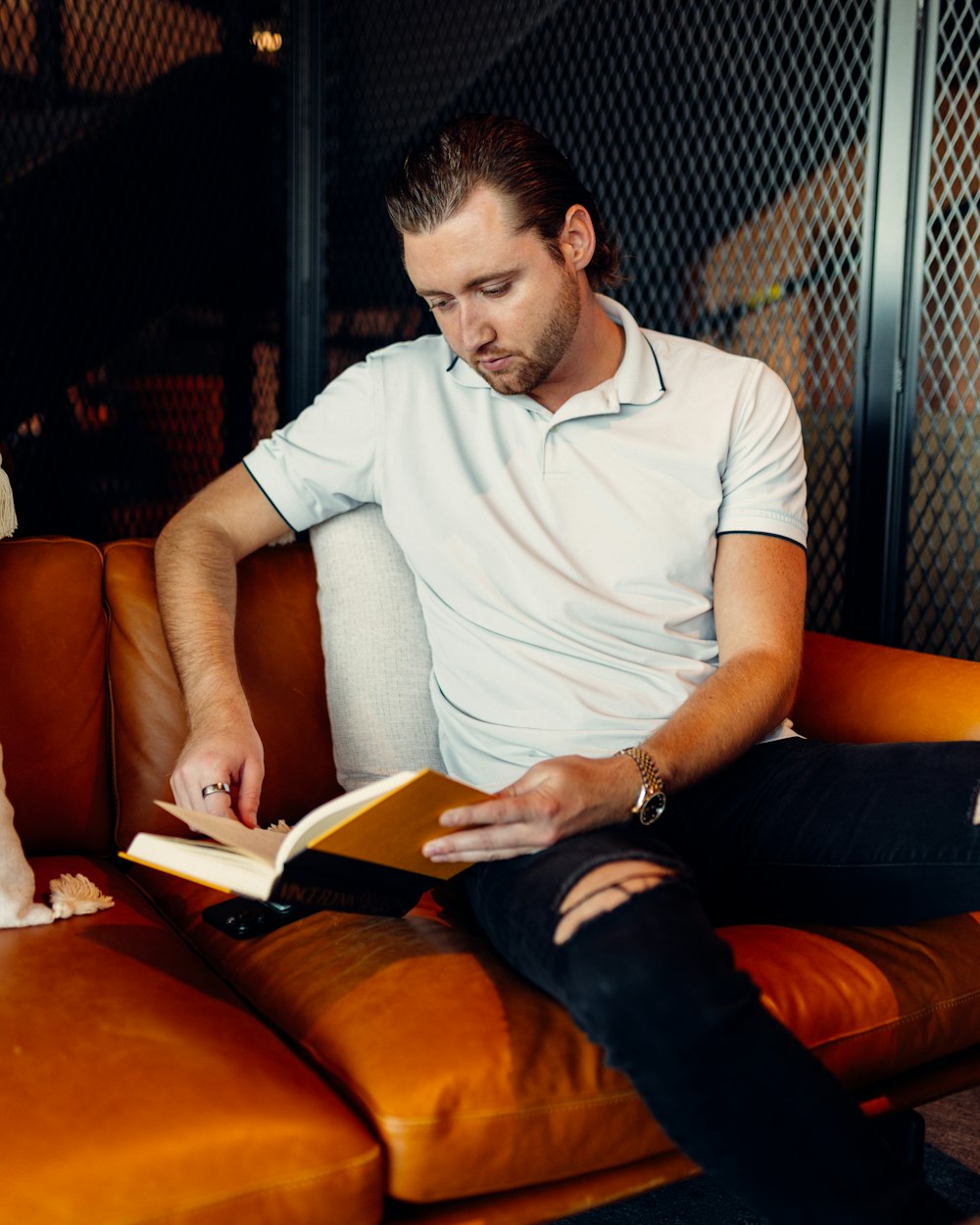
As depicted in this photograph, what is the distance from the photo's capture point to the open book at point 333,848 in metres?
1.01

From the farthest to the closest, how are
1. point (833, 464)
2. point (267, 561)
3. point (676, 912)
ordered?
point (833, 464) < point (267, 561) < point (676, 912)

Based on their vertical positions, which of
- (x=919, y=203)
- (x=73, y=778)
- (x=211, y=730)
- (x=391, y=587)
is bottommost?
(x=73, y=778)

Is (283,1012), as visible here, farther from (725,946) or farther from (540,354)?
(540,354)

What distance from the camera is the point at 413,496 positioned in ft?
5.41

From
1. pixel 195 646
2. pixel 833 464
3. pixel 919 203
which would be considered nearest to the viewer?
Answer: pixel 195 646

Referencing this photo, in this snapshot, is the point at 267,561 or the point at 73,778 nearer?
the point at 73,778

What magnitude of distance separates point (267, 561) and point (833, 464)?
105cm

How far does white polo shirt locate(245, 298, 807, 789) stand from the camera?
1.53 m

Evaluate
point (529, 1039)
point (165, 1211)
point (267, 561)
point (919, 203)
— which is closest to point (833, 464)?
point (919, 203)

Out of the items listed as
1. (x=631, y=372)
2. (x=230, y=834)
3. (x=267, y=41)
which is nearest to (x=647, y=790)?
(x=230, y=834)

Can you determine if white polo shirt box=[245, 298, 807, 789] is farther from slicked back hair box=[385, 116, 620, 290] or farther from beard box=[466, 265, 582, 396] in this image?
slicked back hair box=[385, 116, 620, 290]

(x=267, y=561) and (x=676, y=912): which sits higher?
(x=267, y=561)

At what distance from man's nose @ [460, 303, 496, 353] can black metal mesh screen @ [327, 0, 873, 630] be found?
2.61 ft

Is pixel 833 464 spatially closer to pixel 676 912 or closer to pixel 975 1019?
pixel 975 1019
